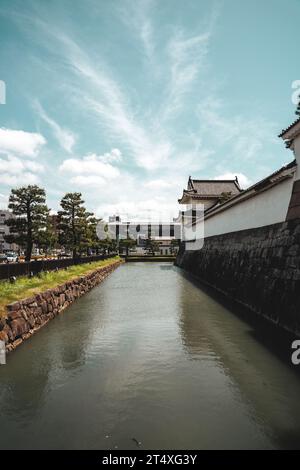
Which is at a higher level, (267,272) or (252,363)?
(267,272)

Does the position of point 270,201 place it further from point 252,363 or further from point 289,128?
point 252,363

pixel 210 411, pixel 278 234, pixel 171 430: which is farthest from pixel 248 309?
pixel 171 430

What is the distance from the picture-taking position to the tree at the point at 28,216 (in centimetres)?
2392

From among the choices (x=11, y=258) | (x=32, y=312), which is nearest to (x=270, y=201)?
(x=32, y=312)

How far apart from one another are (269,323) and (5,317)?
6.91 meters

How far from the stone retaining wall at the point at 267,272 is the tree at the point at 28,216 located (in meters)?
15.3

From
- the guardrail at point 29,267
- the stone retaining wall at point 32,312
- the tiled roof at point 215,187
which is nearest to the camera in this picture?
the stone retaining wall at point 32,312

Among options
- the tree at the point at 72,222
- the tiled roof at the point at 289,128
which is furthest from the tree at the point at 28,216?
the tiled roof at the point at 289,128

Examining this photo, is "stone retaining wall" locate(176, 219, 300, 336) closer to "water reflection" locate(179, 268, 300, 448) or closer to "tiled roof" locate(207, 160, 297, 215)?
"water reflection" locate(179, 268, 300, 448)

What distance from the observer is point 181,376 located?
17.9ft

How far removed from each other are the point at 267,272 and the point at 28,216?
20.4 m

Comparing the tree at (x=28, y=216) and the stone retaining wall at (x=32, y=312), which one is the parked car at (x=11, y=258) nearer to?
the tree at (x=28, y=216)

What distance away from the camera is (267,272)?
9898mm

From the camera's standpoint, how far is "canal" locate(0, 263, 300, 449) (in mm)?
3656
